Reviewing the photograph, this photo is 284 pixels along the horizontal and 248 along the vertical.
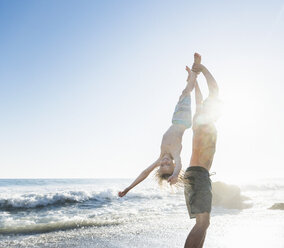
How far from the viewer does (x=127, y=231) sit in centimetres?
852

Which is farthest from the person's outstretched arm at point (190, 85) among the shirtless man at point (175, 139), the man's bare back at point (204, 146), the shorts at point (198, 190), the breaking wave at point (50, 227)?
the breaking wave at point (50, 227)

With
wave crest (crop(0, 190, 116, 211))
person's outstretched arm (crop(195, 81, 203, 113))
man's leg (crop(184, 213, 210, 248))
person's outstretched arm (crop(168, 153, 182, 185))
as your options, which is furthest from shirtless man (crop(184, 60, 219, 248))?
wave crest (crop(0, 190, 116, 211))

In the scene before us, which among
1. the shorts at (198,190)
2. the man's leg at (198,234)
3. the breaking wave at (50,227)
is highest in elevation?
the shorts at (198,190)

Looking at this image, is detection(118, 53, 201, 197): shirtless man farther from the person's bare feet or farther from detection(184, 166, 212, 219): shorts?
detection(184, 166, 212, 219): shorts

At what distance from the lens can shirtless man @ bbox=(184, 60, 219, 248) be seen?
142 inches

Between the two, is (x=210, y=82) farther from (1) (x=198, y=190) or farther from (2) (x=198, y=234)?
(2) (x=198, y=234)

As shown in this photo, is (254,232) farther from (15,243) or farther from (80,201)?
(80,201)

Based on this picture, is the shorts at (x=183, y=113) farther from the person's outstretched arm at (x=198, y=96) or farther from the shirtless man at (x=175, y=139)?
the person's outstretched arm at (x=198, y=96)

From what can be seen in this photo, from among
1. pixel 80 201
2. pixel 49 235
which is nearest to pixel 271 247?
pixel 49 235

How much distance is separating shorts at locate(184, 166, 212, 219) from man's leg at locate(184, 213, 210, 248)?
10 centimetres

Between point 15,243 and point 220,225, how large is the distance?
6.55 m

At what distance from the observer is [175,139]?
4.37 m

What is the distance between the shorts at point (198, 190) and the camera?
3.66m

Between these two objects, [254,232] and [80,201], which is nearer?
[254,232]
